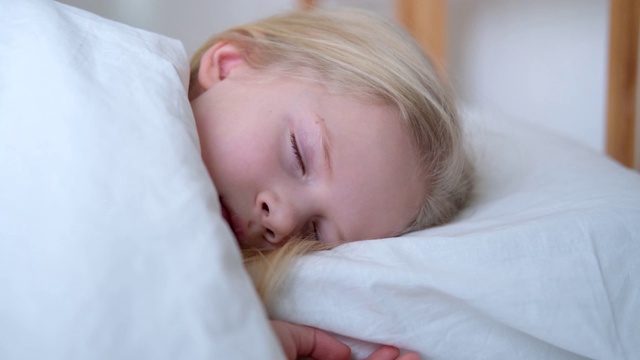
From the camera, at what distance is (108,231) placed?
427 millimetres

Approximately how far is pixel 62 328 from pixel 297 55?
1.63 feet

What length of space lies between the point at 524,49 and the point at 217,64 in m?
1.14

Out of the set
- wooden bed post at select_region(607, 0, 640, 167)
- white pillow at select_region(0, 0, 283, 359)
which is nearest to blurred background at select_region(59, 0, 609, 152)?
wooden bed post at select_region(607, 0, 640, 167)

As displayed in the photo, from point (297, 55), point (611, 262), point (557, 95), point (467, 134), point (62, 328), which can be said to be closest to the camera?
point (62, 328)

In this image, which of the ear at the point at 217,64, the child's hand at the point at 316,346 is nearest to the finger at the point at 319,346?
the child's hand at the point at 316,346

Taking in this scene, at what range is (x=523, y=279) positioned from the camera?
0.63 m

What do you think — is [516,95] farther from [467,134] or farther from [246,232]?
[246,232]

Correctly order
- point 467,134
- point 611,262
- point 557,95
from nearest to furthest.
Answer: point 611,262 → point 467,134 → point 557,95

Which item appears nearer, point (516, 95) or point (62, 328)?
point (62, 328)

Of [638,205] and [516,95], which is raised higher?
[638,205]

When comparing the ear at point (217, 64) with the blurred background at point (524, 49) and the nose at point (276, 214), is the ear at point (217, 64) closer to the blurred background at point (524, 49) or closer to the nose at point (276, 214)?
the nose at point (276, 214)

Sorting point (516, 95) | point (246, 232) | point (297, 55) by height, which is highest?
point (297, 55)

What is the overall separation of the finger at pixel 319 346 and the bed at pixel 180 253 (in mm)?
15

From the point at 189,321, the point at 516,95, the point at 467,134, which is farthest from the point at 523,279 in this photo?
the point at 516,95
